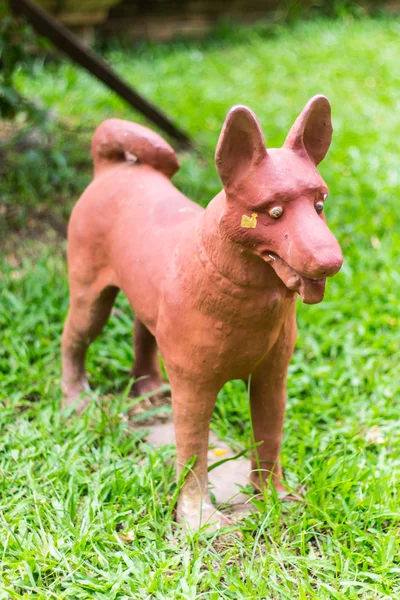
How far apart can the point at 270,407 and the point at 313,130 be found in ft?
3.14

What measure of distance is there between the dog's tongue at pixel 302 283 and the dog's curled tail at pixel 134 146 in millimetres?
956

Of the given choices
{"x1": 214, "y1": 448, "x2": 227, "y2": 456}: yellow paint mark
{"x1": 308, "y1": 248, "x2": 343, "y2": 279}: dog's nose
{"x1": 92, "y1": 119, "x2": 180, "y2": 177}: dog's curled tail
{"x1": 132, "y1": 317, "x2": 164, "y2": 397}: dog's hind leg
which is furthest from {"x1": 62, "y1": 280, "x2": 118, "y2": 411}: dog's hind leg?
{"x1": 308, "y1": 248, "x2": 343, "y2": 279}: dog's nose

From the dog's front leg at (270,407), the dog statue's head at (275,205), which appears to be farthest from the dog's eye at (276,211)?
the dog's front leg at (270,407)

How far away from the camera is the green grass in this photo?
7.11 ft

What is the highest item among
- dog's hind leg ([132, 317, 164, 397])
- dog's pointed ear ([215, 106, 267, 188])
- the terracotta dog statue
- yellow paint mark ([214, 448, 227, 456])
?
dog's pointed ear ([215, 106, 267, 188])

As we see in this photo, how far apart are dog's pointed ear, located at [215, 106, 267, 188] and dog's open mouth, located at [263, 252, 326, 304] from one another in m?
0.24

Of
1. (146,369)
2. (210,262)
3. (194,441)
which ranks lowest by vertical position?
(146,369)

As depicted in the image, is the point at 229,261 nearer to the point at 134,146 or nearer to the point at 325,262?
the point at 325,262

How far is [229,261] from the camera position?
1.93 meters

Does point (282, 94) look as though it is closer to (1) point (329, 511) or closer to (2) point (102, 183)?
(2) point (102, 183)

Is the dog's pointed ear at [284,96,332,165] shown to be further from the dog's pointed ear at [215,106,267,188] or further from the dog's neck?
the dog's neck

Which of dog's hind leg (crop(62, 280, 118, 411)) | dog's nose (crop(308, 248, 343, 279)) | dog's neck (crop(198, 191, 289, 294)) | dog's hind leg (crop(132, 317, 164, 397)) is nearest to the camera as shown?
dog's nose (crop(308, 248, 343, 279))

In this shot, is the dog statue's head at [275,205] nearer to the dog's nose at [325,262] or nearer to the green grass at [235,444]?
the dog's nose at [325,262]

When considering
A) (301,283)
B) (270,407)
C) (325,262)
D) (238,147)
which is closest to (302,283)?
(301,283)
